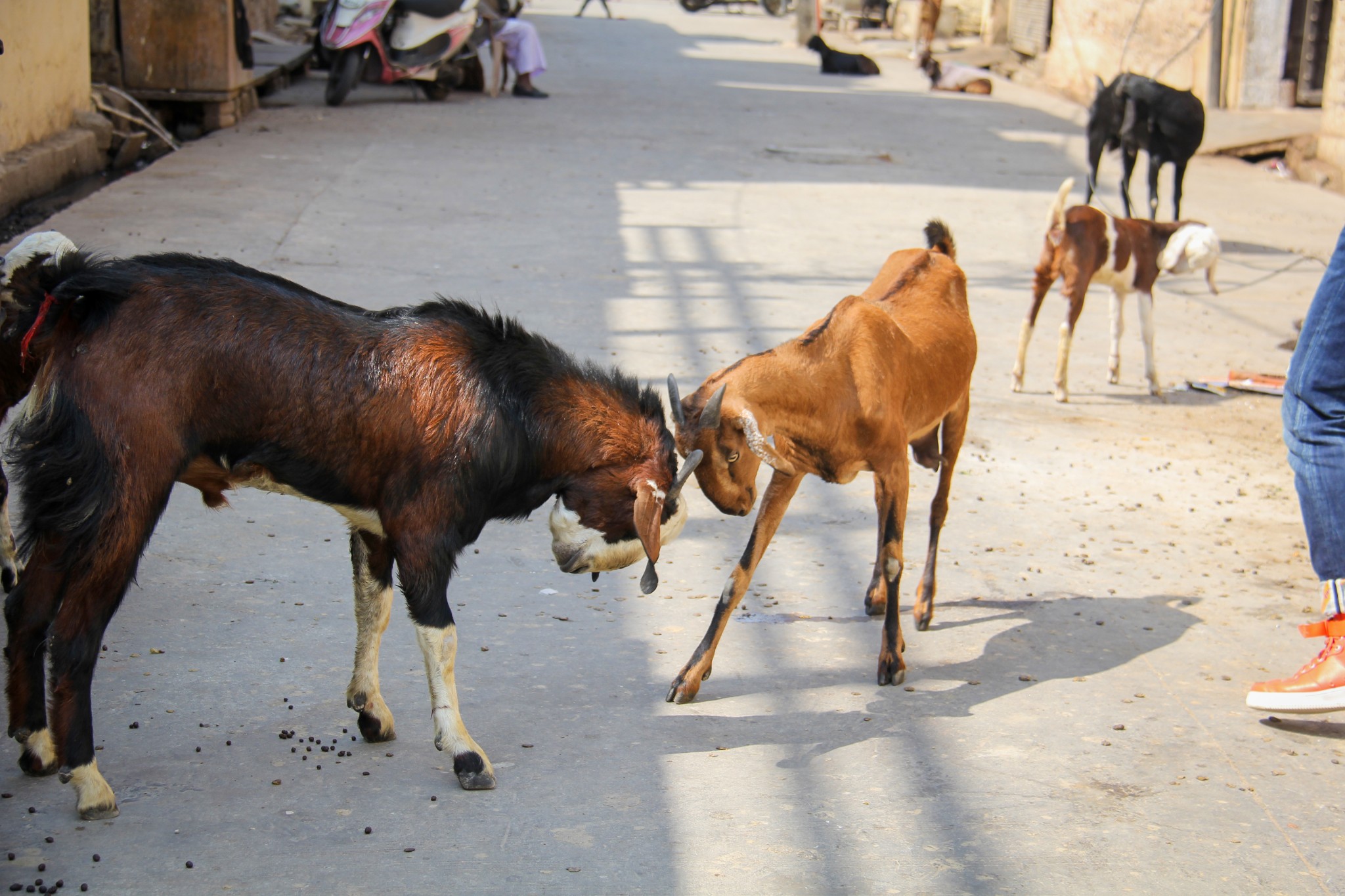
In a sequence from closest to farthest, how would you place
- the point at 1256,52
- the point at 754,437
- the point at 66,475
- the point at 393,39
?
the point at 66,475, the point at 754,437, the point at 393,39, the point at 1256,52

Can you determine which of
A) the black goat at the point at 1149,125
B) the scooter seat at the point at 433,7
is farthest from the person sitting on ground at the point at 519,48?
the black goat at the point at 1149,125

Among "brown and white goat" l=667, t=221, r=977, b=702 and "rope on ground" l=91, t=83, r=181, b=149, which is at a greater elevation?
"rope on ground" l=91, t=83, r=181, b=149

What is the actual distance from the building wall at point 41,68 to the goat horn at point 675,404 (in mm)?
7653

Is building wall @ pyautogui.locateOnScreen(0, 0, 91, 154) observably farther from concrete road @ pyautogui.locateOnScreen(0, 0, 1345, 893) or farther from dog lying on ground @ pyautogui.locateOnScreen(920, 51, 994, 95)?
dog lying on ground @ pyautogui.locateOnScreen(920, 51, 994, 95)

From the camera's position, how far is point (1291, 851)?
131 inches

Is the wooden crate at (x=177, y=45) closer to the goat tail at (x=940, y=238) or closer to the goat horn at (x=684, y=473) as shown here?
the goat tail at (x=940, y=238)

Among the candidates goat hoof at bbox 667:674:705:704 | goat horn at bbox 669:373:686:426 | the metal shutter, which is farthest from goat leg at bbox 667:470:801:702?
the metal shutter

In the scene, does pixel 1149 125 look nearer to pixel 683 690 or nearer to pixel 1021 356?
pixel 1021 356

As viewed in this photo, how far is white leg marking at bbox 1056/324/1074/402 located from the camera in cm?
766

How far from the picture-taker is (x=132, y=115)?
12.5m

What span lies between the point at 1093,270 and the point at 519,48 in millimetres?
11828

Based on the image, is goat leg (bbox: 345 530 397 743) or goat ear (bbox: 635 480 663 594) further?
goat leg (bbox: 345 530 397 743)

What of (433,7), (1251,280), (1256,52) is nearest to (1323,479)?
(1251,280)

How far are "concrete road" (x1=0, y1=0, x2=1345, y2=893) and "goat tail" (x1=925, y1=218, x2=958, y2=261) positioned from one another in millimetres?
1176
